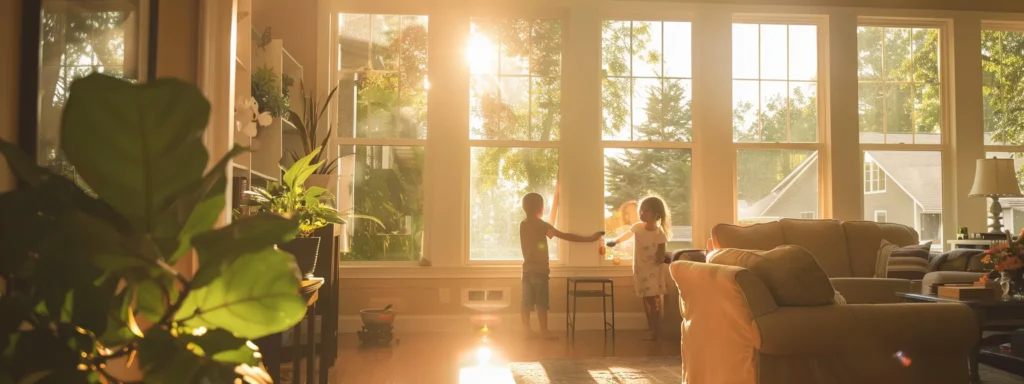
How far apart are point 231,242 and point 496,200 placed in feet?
20.4

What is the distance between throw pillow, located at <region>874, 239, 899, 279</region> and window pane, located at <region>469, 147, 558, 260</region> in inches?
104

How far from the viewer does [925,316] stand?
9.87ft

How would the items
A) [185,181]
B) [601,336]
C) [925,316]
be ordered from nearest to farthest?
[185,181] → [925,316] → [601,336]

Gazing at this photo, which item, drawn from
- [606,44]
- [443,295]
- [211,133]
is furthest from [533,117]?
[211,133]

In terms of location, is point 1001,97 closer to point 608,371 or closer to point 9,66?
point 608,371

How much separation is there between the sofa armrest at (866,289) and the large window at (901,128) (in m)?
2.32

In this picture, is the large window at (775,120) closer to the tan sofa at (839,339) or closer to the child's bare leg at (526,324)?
the child's bare leg at (526,324)

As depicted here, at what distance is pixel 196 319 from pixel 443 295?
6.12 m

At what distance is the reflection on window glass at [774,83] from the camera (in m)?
7.03

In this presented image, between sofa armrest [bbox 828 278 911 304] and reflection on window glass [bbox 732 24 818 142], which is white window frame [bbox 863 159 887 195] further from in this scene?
sofa armrest [bbox 828 278 911 304]

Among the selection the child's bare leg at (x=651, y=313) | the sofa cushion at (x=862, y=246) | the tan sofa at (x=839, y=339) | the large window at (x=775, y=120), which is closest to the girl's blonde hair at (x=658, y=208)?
the child's bare leg at (x=651, y=313)

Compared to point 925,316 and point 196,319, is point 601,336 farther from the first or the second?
point 196,319

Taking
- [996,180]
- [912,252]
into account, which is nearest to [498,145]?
[912,252]

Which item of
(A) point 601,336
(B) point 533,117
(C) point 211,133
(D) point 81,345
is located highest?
(B) point 533,117
